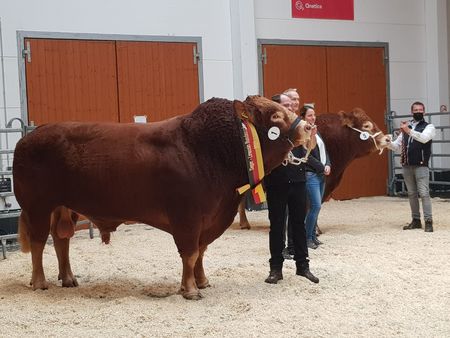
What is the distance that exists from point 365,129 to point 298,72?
3.08 meters

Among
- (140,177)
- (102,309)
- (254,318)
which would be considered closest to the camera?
(254,318)

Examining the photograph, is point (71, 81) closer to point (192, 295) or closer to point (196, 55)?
point (196, 55)

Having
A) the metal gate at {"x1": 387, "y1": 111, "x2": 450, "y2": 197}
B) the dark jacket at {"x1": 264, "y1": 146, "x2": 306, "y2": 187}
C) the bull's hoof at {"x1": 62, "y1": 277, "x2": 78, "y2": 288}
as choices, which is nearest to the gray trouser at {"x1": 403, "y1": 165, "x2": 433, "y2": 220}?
the dark jacket at {"x1": 264, "y1": 146, "x2": 306, "y2": 187}

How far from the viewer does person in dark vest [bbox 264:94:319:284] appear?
15.1ft

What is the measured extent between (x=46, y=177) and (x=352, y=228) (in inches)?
158

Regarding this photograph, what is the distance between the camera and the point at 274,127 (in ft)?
14.1

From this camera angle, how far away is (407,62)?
1096cm

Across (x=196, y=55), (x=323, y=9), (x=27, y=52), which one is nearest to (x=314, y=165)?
(x=196, y=55)

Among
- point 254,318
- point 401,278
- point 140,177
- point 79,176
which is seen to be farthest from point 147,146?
point 401,278

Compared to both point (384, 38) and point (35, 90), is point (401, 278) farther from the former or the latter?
point (384, 38)

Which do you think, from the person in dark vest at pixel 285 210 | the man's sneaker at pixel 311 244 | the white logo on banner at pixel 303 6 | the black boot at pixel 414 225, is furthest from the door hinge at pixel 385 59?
the person in dark vest at pixel 285 210

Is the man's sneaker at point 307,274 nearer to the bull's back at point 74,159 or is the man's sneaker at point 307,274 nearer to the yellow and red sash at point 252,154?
the yellow and red sash at point 252,154

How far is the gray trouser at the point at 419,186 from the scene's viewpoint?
6.96 m

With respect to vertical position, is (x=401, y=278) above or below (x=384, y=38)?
below
